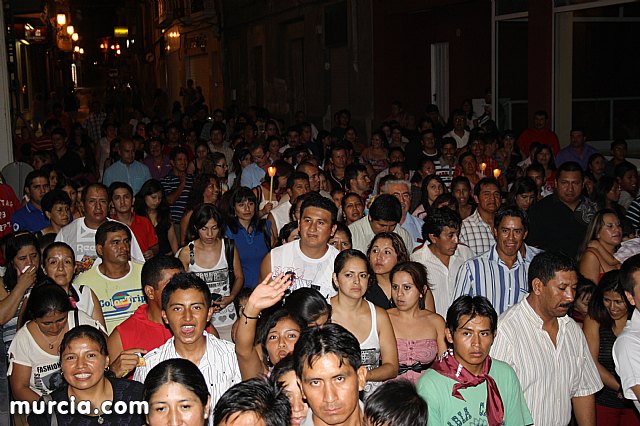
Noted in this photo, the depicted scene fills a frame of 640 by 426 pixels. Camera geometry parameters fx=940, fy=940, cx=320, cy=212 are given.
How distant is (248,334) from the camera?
5492mm

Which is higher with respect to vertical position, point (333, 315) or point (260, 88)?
point (260, 88)

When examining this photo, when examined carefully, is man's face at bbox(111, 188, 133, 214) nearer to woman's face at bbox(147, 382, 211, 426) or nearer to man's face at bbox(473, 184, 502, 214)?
man's face at bbox(473, 184, 502, 214)

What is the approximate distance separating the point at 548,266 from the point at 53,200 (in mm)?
5276

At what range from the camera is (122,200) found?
30.9ft

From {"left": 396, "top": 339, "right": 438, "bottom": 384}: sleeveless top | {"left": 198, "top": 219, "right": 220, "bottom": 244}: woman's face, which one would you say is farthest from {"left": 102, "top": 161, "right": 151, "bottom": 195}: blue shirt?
{"left": 396, "top": 339, "right": 438, "bottom": 384}: sleeveless top

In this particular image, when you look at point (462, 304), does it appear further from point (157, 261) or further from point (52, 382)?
point (52, 382)

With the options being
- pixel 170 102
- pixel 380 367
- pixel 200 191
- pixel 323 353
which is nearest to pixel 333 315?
pixel 380 367

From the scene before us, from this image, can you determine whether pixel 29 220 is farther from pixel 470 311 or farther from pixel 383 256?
pixel 470 311

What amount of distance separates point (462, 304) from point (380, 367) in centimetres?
101

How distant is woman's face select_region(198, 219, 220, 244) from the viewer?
8359 millimetres

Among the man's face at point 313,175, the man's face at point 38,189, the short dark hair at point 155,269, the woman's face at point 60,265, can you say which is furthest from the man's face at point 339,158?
the short dark hair at point 155,269

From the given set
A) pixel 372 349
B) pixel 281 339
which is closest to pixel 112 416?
pixel 281 339

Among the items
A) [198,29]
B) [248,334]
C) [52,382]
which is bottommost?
[52,382]

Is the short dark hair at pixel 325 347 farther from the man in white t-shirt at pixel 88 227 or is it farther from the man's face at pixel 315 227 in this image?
the man in white t-shirt at pixel 88 227
